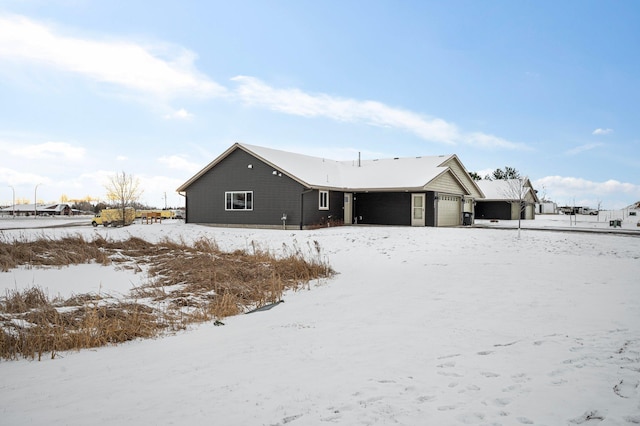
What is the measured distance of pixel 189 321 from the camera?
7.76 meters

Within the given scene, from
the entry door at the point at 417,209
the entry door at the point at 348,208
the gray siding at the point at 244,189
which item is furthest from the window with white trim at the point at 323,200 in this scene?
the entry door at the point at 417,209

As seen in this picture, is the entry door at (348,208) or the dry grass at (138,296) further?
the entry door at (348,208)

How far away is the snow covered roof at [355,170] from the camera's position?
2717cm

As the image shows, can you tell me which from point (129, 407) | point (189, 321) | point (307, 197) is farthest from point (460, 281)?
point (307, 197)

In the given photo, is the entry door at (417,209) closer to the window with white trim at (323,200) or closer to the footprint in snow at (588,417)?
the window with white trim at (323,200)

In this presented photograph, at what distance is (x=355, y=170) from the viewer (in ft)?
108

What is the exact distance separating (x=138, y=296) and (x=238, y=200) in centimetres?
1888

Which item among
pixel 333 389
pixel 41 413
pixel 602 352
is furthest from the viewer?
pixel 602 352

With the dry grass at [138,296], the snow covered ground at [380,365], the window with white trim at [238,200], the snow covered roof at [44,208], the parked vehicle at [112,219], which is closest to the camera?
the snow covered ground at [380,365]

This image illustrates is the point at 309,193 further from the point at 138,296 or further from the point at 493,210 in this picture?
the point at 493,210

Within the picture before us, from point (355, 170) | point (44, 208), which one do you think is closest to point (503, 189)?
point (355, 170)

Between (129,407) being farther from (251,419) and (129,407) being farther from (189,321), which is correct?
(189,321)

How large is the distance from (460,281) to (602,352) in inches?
207

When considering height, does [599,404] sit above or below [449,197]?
below
